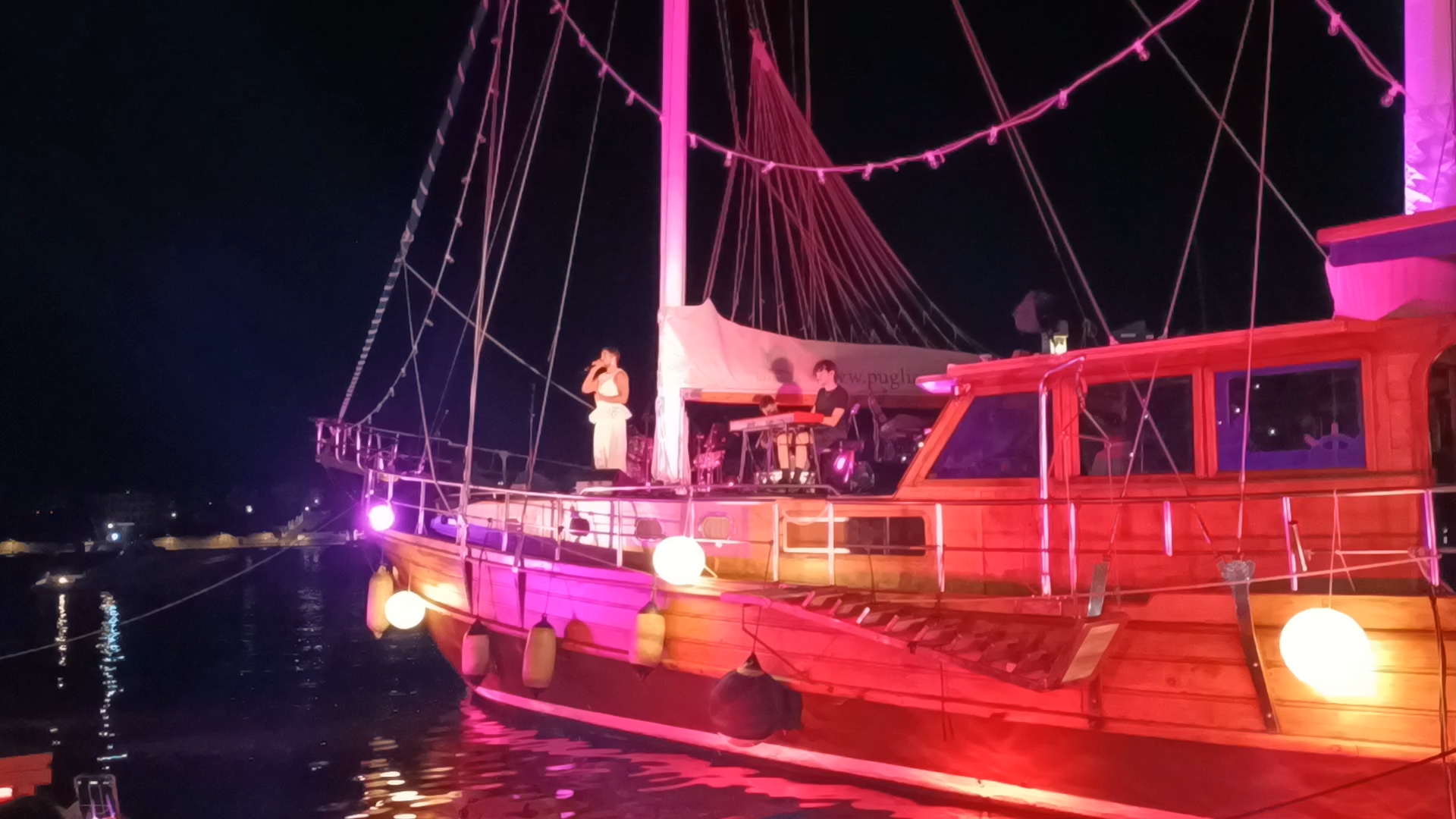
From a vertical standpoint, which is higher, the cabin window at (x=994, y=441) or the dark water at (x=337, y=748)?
the cabin window at (x=994, y=441)

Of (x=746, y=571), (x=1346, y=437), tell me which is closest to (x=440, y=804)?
(x=746, y=571)

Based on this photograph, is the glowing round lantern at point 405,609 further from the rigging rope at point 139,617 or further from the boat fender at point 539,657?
the boat fender at point 539,657

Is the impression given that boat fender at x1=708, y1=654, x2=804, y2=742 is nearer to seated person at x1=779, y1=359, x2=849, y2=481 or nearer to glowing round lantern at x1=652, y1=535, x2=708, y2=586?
glowing round lantern at x1=652, y1=535, x2=708, y2=586

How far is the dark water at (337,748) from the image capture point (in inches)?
308

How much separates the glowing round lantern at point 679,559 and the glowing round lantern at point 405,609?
12.9ft

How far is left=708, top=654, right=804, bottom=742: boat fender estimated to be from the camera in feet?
24.3

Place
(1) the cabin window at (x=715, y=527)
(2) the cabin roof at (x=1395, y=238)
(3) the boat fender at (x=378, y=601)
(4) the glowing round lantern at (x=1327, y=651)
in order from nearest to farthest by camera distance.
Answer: (2) the cabin roof at (x=1395, y=238) → (4) the glowing round lantern at (x=1327, y=651) → (1) the cabin window at (x=715, y=527) → (3) the boat fender at (x=378, y=601)

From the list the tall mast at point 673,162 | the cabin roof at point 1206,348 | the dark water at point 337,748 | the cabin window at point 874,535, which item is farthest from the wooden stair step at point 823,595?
the tall mast at point 673,162

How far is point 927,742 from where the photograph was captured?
7.27 m

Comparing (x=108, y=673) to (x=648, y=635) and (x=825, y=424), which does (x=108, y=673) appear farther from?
(x=825, y=424)

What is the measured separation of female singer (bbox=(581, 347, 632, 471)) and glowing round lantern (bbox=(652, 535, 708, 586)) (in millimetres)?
3042

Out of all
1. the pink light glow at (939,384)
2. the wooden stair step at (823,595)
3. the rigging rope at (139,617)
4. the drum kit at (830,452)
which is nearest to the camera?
the wooden stair step at (823,595)

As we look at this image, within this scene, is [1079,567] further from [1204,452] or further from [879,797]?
[879,797]

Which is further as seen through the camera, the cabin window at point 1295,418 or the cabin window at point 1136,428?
the cabin window at point 1136,428
